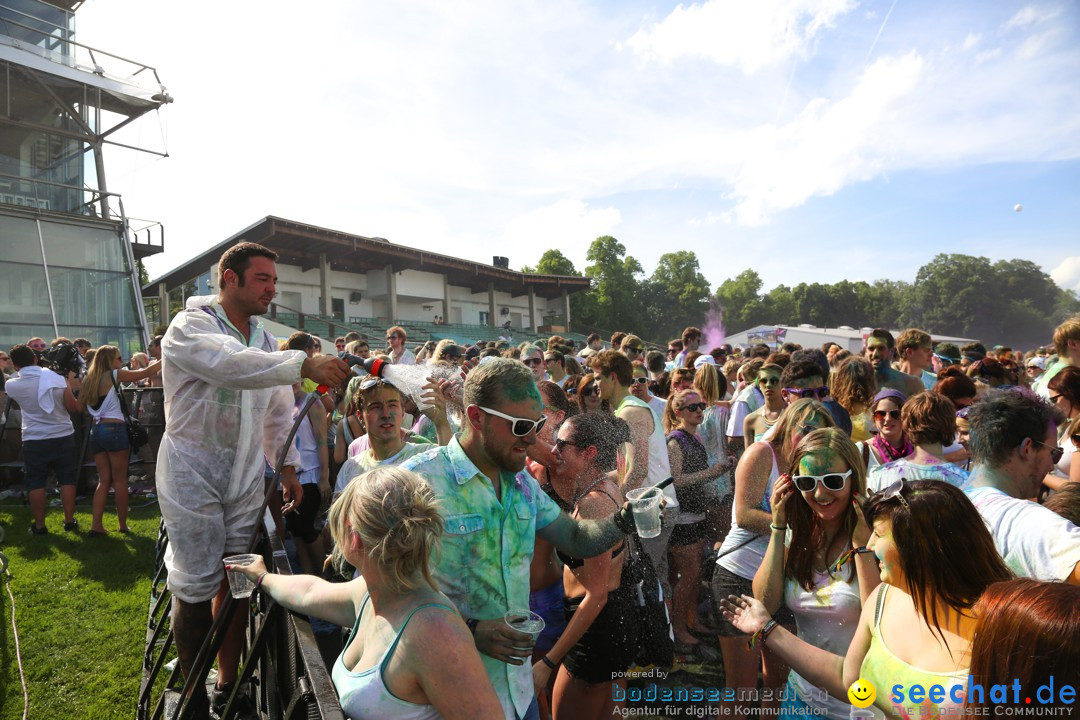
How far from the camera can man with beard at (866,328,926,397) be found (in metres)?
5.06

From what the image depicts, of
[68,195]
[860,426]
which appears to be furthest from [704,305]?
[860,426]

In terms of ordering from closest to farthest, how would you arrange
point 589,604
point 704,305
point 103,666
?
1. point 589,604
2. point 103,666
3. point 704,305

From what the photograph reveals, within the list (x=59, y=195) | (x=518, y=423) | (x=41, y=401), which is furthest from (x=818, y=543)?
(x=59, y=195)

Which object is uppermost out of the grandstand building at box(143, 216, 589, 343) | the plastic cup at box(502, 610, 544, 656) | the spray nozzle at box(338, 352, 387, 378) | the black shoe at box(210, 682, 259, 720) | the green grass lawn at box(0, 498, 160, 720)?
the grandstand building at box(143, 216, 589, 343)

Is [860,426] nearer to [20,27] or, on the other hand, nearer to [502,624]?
[502,624]

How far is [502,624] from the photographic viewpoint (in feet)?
5.79

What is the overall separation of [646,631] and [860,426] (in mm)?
2517

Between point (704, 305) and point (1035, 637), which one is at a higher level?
point (704, 305)

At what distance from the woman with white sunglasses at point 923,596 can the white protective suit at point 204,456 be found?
2.36m

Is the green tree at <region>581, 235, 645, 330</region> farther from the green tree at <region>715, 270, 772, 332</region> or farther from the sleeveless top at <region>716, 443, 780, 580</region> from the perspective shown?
the sleeveless top at <region>716, 443, 780, 580</region>

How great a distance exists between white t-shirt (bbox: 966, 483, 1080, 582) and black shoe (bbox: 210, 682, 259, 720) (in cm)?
276

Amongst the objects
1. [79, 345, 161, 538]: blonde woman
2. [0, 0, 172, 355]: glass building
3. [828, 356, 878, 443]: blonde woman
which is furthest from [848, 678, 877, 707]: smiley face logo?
[0, 0, 172, 355]: glass building

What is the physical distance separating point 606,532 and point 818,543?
953 mm

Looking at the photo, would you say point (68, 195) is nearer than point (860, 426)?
No
